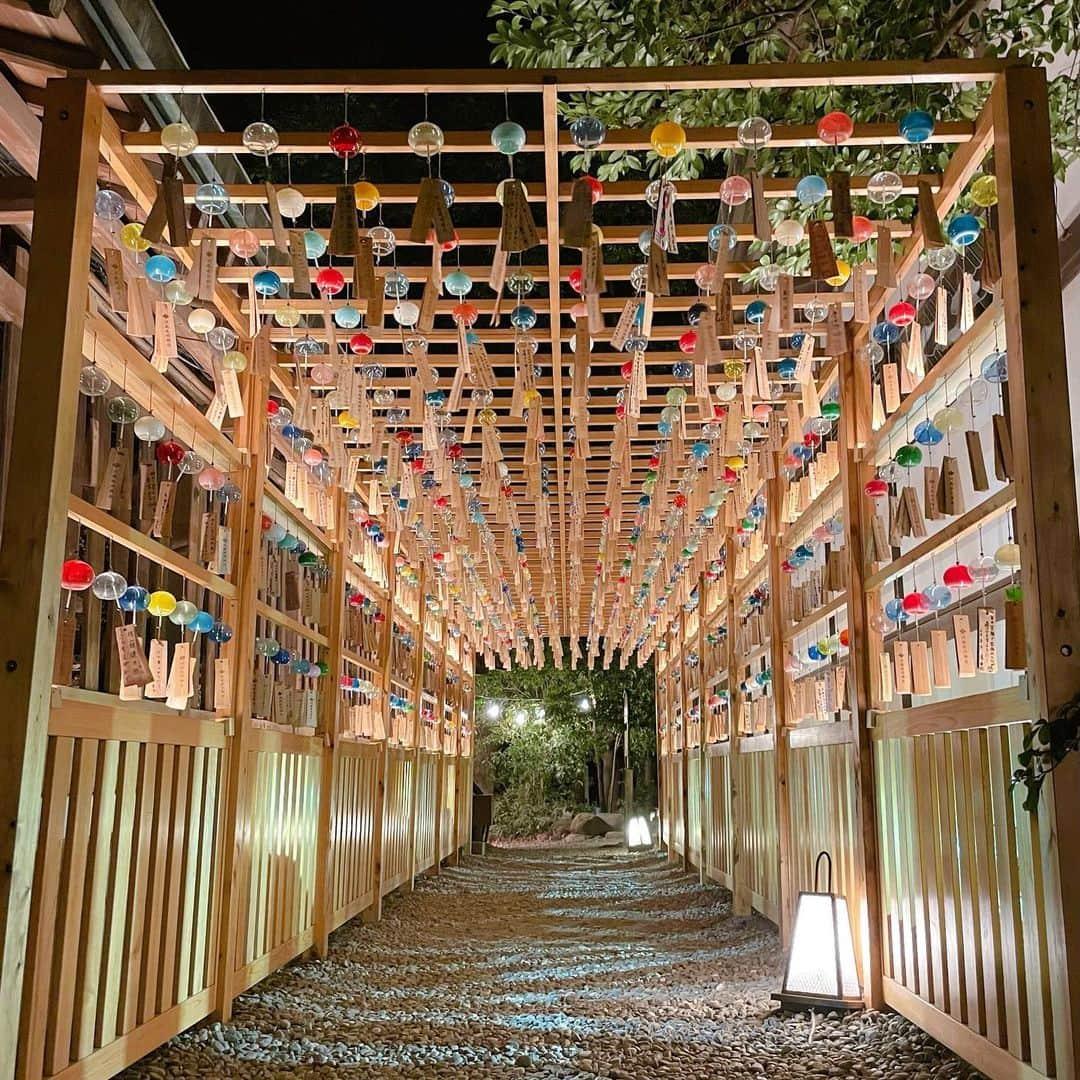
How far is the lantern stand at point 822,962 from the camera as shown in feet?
13.1

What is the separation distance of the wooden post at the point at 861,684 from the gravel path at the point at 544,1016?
31 centimetres

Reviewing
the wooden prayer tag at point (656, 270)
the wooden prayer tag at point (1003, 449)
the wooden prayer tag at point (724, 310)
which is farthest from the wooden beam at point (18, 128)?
the wooden prayer tag at point (1003, 449)

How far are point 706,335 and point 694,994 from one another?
2.85 metres

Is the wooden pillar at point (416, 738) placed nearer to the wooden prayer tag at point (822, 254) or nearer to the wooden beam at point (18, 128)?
the wooden beam at point (18, 128)

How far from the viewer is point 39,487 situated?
2.58 meters

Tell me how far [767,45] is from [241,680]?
309 cm

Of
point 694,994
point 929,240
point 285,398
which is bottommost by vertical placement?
point 694,994

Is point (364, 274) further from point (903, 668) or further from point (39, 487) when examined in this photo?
point (903, 668)

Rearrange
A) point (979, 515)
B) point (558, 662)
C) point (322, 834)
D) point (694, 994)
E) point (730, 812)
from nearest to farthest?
point (979, 515), point (694, 994), point (322, 834), point (730, 812), point (558, 662)

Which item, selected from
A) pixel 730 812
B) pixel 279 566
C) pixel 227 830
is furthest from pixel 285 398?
pixel 730 812

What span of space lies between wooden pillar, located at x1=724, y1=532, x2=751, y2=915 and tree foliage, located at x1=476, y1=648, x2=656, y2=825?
11269 mm

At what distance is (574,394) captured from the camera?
404 centimetres

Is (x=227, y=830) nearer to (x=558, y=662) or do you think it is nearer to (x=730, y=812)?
(x=730, y=812)

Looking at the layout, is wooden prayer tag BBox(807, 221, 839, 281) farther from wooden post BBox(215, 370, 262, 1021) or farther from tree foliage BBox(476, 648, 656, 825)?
tree foliage BBox(476, 648, 656, 825)
